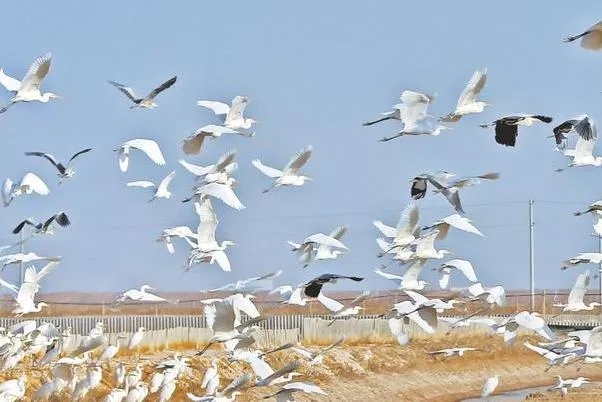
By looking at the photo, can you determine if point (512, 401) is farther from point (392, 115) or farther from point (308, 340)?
point (392, 115)

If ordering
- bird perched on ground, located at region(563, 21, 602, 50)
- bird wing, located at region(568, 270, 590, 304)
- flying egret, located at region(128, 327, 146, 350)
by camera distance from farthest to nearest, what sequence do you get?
flying egret, located at region(128, 327, 146, 350) → bird wing, located at region(568, 270, 590, 304) → bird perched on ground, located at region(563, 21, 602, 50)

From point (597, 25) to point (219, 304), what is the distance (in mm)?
5863

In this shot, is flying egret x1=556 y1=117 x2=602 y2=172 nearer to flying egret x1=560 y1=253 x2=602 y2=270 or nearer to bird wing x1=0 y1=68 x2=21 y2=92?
flying egret x1=560 y1=253 x2=602 y2=270

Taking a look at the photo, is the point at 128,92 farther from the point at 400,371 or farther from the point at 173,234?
the point at 400,371

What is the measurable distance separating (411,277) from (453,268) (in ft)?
2.25

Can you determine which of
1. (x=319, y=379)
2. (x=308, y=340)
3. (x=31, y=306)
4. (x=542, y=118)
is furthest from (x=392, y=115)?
(x=308, y=340)

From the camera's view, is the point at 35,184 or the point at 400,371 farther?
the point at 400,371

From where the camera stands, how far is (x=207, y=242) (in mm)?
20641

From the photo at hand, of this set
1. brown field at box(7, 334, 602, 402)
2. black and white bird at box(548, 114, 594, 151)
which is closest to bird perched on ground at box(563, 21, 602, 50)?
black and white bird at box(548, 114, 594, 151)

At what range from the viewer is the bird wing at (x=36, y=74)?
19406 millimetres

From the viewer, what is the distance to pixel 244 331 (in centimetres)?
1892

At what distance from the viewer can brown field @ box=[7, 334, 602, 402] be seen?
30.6m

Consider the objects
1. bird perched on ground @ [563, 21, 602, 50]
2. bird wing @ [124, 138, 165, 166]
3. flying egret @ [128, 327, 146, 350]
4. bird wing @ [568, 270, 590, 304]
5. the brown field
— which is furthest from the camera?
the brown field

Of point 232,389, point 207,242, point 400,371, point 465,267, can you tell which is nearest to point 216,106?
point 207,242
